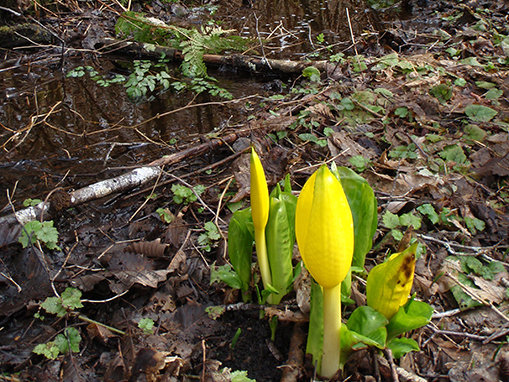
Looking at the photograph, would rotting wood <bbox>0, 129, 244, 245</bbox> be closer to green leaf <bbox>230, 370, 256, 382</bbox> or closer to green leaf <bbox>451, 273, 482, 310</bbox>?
green leaf <bbox>230, 370, 256, 382</bbox>

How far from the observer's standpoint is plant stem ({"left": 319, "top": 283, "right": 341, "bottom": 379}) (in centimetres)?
129

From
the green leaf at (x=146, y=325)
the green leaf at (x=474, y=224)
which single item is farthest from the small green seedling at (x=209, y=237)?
the green leaf at (x=474, y=224)

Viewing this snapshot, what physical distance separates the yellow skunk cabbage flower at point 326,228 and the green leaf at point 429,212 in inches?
51.2

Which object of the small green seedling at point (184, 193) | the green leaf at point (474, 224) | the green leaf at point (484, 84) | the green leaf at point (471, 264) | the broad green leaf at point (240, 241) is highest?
the broad green leaf at point (240, 241)

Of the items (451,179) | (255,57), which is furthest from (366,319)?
(255,57)

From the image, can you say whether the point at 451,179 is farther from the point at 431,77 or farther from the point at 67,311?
the point at 67,311

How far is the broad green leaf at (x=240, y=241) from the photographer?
1.67 metres

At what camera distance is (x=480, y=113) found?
127 inches

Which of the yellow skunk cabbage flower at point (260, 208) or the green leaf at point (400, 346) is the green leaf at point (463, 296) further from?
the yellow skunk cabbage flower at point (260, 208)

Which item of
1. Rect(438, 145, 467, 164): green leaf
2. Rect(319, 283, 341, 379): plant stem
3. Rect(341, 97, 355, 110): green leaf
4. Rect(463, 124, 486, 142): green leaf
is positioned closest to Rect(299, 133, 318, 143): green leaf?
Rect(341, 97, 355, 110): green leaf

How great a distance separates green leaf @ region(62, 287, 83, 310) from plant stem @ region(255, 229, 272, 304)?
2.91 ft

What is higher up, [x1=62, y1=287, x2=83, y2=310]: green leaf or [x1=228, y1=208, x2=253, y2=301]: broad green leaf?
[x1=228, y1=208, x2=253, y2=301]: broad green leaf

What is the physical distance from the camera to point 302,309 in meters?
1.64

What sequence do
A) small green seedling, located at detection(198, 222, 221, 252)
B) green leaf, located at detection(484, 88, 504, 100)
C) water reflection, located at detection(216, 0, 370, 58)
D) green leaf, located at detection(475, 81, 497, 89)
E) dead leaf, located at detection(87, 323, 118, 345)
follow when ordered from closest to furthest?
1. dead leaf, located at detection(87, 323, 118, 345)
2. small green seedling, located at detection(198, 222, 221, 252)
3. green leaf, located at detection(484, 88, 504, 100)
4. green leaf, located at detection(475, 81, 497, 89)
5. water reflection, located at detection(216, 0, 370, 58)
